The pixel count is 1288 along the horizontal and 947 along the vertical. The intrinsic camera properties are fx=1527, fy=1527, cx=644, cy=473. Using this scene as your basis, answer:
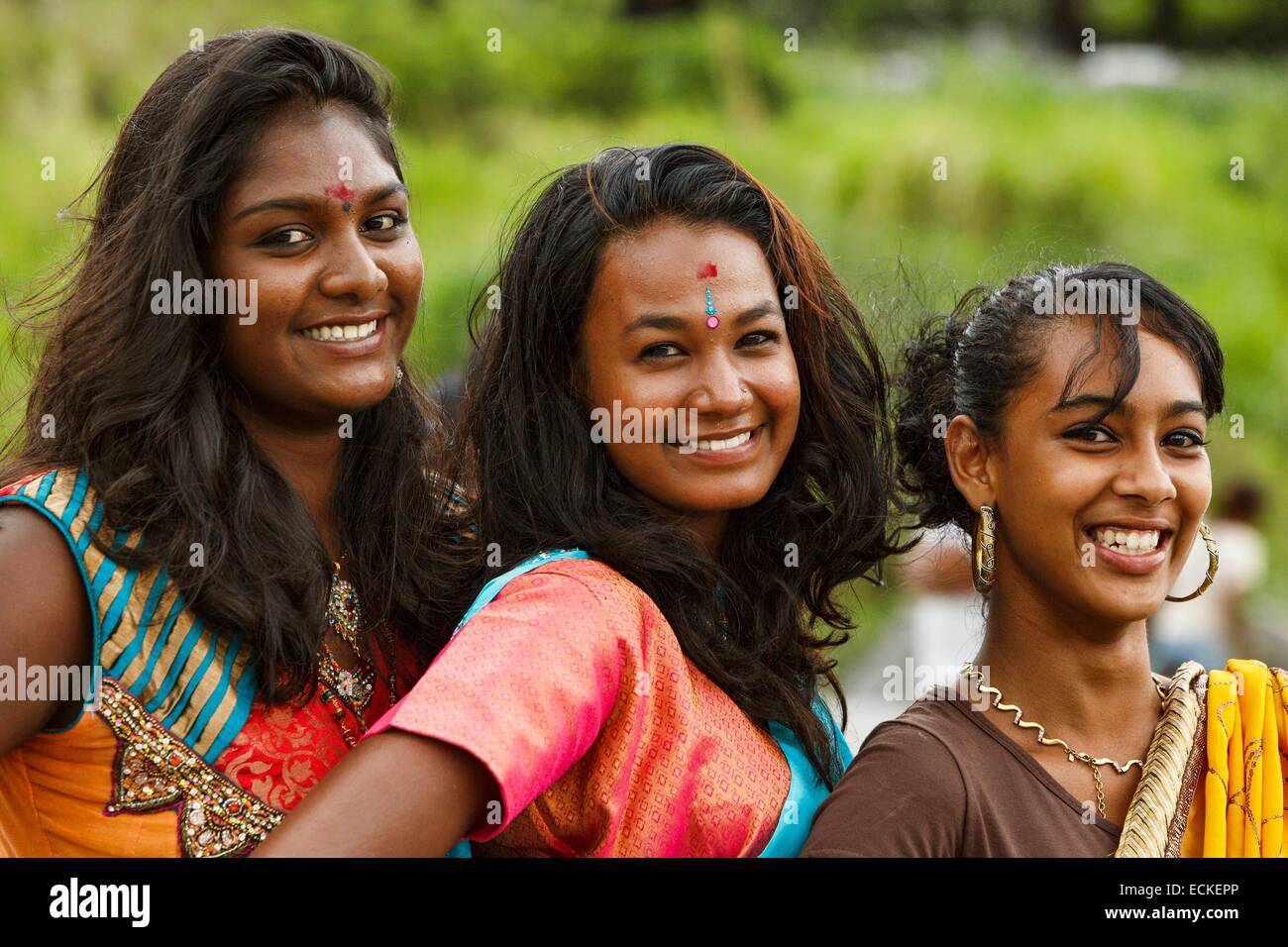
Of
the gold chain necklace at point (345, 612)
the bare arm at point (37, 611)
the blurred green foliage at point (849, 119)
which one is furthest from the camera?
the blurred green foliage at point (849, 119)

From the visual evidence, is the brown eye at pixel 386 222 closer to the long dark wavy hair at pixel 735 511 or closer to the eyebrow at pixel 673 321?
the long dark wavy hair at pixel 735 511

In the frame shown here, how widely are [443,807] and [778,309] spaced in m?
1.13

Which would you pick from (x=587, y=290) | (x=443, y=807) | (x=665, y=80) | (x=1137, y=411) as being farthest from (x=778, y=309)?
(x=665, y=80)

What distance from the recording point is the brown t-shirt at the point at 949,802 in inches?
91.7

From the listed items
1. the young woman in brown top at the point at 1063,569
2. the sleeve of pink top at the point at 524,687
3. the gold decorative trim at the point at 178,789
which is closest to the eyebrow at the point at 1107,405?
the young woman in brown top at the point at 1063,569

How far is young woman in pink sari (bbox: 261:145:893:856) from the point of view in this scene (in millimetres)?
2098

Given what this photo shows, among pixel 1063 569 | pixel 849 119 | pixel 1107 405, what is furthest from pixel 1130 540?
pixel 849 119

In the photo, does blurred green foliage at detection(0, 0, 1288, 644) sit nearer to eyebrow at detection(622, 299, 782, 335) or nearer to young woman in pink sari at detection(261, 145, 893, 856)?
young woman in pink sari at detection(261, 145, 893, 856)

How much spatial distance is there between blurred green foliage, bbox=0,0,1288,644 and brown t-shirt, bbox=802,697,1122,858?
617 cm

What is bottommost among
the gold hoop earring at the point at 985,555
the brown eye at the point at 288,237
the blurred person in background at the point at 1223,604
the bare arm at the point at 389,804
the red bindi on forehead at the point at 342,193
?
the blurred person in background at the point at 1223,604

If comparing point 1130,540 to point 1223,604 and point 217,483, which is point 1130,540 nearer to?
point 217,483

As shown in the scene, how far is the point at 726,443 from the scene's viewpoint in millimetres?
2619

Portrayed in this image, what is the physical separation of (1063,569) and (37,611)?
164cm

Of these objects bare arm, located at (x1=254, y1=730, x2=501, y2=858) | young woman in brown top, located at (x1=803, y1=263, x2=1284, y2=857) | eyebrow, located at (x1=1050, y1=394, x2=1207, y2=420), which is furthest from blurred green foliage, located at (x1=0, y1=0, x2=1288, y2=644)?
bare arm, located at (x1=254, y1=730, x2=501, y2=858)
